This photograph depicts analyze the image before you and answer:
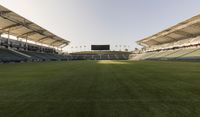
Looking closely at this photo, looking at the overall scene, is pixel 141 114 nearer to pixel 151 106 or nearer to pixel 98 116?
pixel 151 106

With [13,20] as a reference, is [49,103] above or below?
below

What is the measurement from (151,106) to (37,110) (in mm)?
2766

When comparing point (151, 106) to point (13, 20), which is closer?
point (151, 106)

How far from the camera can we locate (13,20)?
36688mm

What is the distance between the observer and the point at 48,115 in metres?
3.72

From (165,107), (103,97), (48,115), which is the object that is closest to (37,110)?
(48,115)

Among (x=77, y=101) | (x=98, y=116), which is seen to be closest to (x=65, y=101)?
(x=77, y=101)

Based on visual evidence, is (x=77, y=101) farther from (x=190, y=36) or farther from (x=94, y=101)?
(x=190, y=36)

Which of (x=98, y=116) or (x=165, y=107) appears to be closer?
(x=98, y=116)

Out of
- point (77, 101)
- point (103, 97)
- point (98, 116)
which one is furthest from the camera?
point (103, 97)

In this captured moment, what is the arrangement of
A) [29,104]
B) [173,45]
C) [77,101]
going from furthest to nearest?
[173,45] → [77,101] → [29,104]

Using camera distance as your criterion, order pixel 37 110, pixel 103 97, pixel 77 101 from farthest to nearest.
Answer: pixel 103 97 → pixel 77 101 → pixel 37 110

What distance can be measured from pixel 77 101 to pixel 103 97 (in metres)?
0.87

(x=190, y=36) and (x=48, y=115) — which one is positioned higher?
(x=190, y=36)
